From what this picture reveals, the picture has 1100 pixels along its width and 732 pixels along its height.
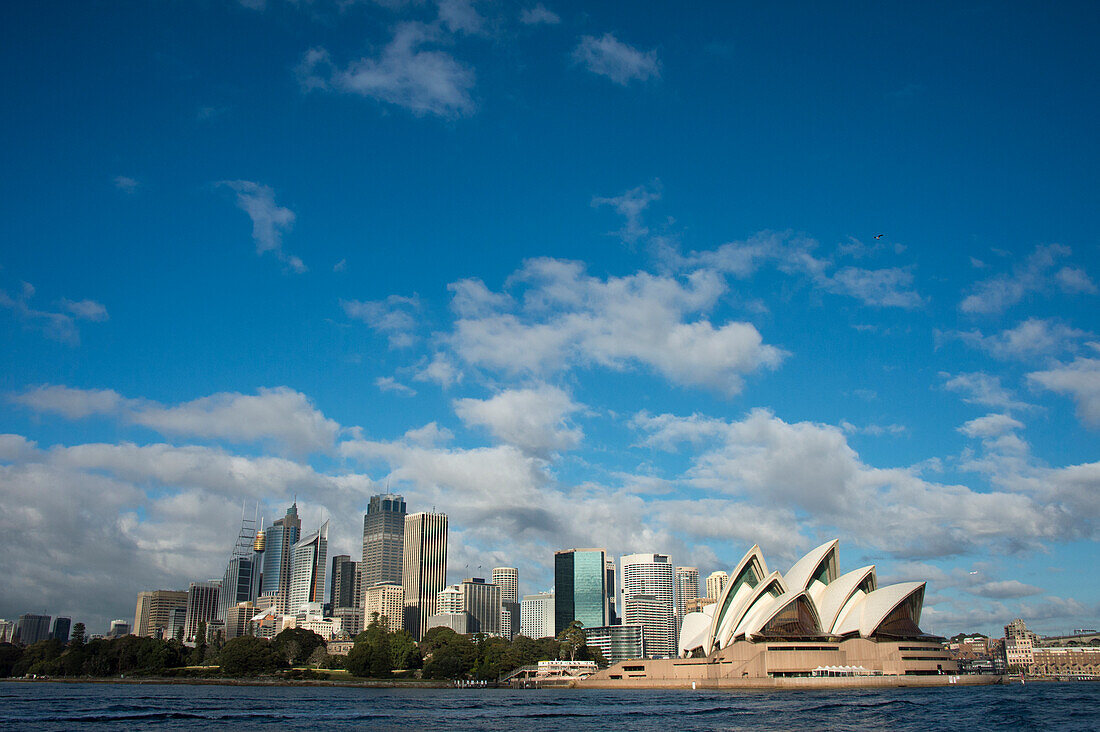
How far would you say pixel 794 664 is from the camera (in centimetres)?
10700

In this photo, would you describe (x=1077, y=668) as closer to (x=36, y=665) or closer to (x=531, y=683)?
(x=531, y=683)

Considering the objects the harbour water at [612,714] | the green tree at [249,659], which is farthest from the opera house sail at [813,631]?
the green tree at [249,659]

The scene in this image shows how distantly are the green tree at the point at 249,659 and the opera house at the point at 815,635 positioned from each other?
78.2 meters

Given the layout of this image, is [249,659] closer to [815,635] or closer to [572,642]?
[572,642]

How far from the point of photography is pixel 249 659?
160 metres

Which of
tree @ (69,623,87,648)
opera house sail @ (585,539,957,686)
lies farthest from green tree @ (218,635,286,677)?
opera house sail @ (585,539,957,686)

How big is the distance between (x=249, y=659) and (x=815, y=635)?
338 feet

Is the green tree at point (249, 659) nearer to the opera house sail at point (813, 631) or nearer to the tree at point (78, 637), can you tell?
the tree at point (78, 637)

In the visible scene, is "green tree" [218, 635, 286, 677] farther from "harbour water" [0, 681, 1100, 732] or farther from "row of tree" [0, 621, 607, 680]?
"harbour water" [0, 681, 1100, 732]

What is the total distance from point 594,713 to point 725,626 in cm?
5040

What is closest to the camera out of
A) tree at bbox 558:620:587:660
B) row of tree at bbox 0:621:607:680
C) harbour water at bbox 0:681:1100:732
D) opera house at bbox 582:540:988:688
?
harbour water at bbox 0:681:1100:732

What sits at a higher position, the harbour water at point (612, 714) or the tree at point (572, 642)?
the tree at point (572, 642)

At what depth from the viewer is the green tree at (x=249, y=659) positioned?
158m

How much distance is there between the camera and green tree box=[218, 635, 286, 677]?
158125 millimetres
